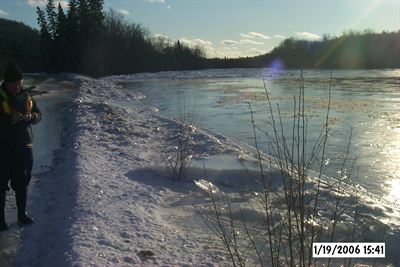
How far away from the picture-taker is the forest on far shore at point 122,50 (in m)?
76.8

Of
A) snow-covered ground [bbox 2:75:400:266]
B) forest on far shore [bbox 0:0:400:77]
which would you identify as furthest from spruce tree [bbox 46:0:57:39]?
snow-covered ground [bbox 2:75:400:266]

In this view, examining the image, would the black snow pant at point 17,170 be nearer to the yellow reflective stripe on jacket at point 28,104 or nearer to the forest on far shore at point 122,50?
the yellow reflective stripe on jacket at point 28,104

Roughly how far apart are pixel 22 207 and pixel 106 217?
108 centimetres

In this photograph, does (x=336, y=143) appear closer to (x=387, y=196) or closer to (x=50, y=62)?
(x=387, y=196)

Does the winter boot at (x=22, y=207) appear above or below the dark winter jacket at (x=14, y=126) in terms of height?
below

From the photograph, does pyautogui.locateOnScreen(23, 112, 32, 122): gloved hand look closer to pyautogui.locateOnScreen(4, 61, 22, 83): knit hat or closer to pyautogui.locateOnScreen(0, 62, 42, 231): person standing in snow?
pyautogui.locateOnScreen(0, 62, 42, 231): person standing in snow

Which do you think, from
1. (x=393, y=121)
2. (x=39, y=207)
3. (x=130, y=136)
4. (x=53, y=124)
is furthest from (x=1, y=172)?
(x=393, y=121)

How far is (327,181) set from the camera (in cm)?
833

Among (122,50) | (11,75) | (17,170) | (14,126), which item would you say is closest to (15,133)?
(14,126)

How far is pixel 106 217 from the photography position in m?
5.73

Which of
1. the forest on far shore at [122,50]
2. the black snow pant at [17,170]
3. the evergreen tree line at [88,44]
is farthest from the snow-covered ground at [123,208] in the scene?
the evergreen tree line at [88,44]

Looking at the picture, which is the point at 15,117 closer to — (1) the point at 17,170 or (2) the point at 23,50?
(1) the point at 17,170

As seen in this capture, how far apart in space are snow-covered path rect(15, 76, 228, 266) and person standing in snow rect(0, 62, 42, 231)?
0.59 meters

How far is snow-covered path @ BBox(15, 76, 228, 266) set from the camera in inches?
187
